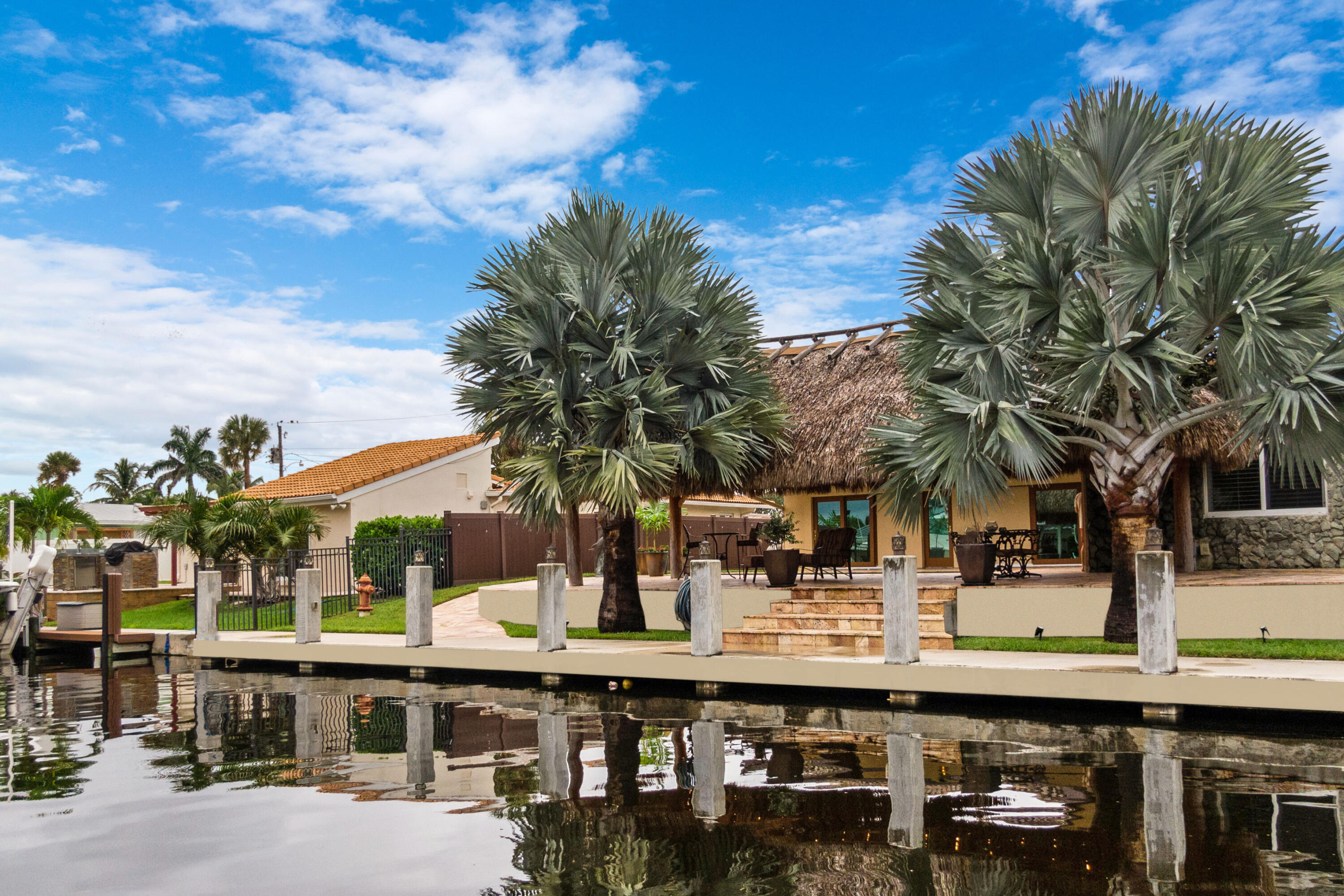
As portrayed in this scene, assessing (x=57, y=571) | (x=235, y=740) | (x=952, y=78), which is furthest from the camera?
(x=57, y=571)

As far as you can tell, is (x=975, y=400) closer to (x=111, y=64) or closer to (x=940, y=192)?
(x=940, y=192)

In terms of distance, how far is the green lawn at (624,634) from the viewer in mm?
17297

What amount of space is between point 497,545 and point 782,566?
12.7 meters

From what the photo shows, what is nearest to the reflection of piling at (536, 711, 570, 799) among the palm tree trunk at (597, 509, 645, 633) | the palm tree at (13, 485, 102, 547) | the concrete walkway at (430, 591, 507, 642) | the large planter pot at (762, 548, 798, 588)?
the palm tree trunk at (597, 509, 645, 633)

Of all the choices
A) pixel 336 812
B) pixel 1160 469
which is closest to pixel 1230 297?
pixel 1160 469

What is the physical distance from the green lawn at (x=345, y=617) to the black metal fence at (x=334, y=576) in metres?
0.58

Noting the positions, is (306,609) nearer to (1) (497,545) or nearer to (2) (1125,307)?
(1) (497,545)

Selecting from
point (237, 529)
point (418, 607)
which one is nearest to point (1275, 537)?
point (418, 607)

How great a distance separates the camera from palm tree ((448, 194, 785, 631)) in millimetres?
16469

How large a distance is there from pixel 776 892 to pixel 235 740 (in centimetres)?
787

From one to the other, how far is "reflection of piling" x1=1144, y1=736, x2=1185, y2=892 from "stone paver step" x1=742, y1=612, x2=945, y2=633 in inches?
259

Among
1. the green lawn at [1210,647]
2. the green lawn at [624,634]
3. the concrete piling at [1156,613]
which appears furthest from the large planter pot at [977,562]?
the concrete piling at [1156,613]

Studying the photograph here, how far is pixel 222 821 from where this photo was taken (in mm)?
7742

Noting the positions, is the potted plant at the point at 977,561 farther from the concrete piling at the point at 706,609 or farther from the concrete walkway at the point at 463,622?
the concrete walkway at the point at 463,622
